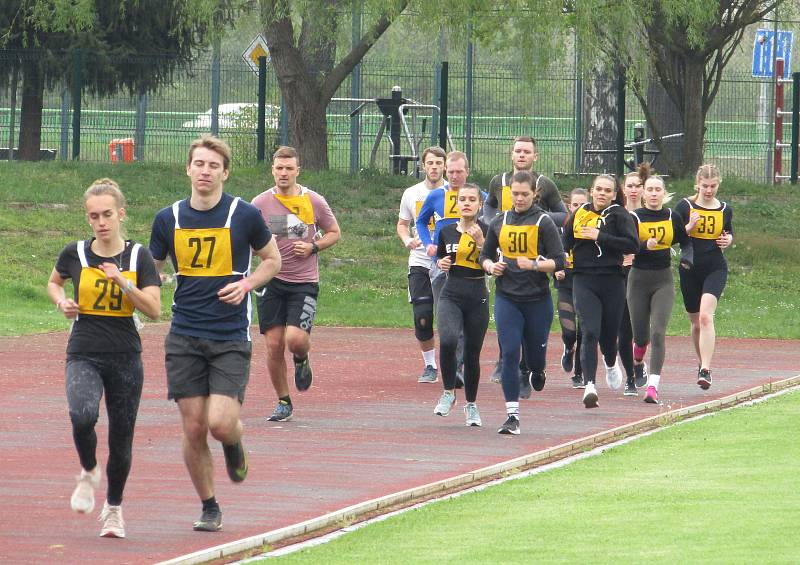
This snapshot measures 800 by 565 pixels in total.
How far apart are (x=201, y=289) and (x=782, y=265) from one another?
19099 mm

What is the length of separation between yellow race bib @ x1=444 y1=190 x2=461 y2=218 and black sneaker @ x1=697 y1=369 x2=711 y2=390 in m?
2.58

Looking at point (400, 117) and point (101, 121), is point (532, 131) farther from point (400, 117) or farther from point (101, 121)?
point (101, 121)

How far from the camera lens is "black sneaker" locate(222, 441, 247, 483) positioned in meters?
8.48

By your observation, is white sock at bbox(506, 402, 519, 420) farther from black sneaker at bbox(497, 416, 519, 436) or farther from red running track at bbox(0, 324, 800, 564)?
red running track at bbox(0, 324, 800, 564)

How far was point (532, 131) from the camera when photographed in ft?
113

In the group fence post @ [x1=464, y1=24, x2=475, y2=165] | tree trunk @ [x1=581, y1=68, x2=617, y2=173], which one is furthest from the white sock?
tree trunk @ [x1=581, y1=68, x2=617, y2=173]

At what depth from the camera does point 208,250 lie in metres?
8.37

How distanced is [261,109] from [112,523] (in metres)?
23.6

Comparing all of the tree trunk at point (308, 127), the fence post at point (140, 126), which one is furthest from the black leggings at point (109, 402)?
the fence post at point (140, 126)

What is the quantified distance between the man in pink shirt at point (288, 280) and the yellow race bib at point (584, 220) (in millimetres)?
2038

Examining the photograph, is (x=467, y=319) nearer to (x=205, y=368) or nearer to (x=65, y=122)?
(x=205, y=368)

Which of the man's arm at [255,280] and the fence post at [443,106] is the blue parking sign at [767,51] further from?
the man's arm at [255,280]

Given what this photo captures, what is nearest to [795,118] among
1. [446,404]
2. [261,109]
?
[261,109]

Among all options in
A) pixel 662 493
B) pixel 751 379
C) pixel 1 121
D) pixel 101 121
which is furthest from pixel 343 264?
pixel 662 493
